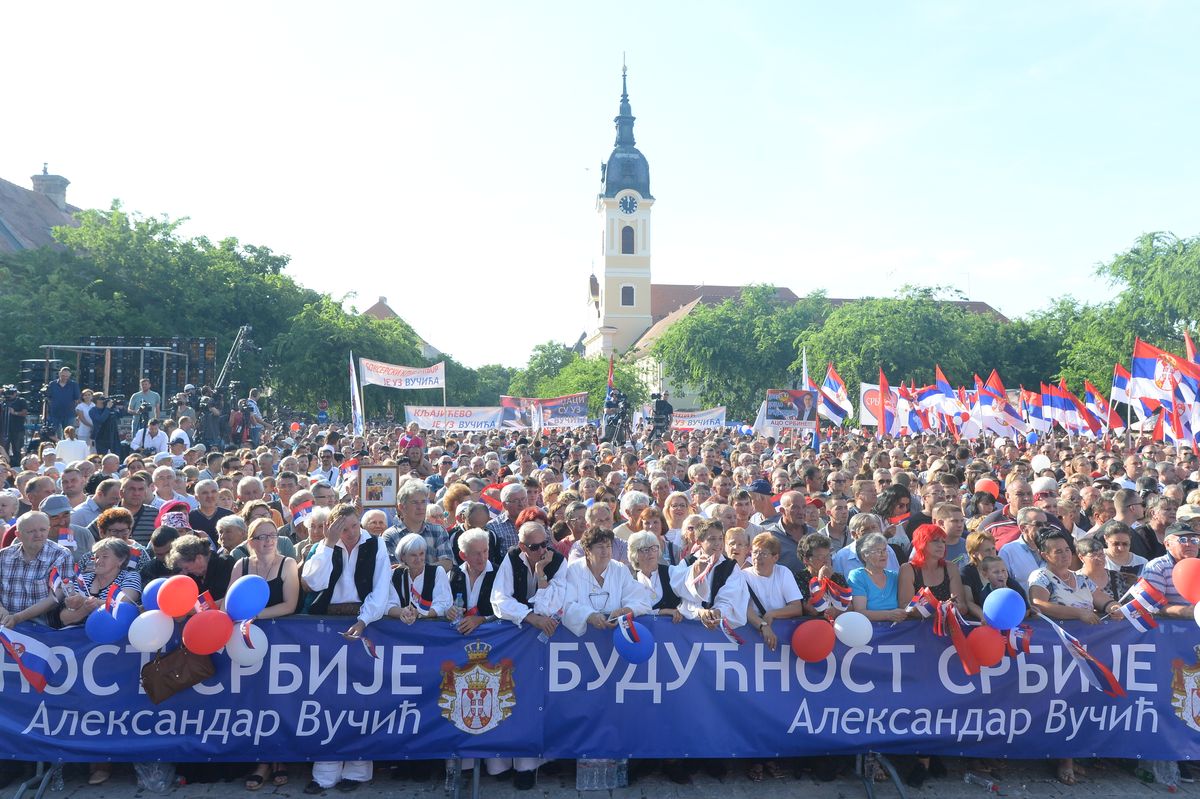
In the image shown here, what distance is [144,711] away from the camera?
5750 mm

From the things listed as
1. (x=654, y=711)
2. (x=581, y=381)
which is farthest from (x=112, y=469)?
(x=581, y=381)

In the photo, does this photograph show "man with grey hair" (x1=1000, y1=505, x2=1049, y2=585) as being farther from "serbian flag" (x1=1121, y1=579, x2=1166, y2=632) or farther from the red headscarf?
the red headscarf

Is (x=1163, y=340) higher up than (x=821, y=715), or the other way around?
(x=1163, y=340)

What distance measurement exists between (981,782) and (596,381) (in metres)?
69.5

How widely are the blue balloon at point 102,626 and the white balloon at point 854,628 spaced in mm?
4396

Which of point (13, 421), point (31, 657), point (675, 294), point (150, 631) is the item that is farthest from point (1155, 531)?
point (675, 294)

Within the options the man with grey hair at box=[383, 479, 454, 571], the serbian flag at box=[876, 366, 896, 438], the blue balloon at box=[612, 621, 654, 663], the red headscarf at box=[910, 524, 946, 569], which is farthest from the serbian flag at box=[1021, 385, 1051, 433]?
the blue balloon at box=[612, 621, 654, 663]

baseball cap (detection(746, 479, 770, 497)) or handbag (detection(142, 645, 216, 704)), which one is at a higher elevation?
baseball cap (detection(746, 479, 770, 497))

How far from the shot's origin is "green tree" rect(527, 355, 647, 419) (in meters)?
72.3

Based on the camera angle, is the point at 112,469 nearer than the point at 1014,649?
No

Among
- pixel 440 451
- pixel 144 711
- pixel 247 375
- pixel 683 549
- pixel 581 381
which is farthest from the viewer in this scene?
pixel 581 381

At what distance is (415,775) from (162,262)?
124ft

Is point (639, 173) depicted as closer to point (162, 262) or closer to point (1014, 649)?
point (162, 262)

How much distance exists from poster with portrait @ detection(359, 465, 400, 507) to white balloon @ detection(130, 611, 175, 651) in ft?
8.44
